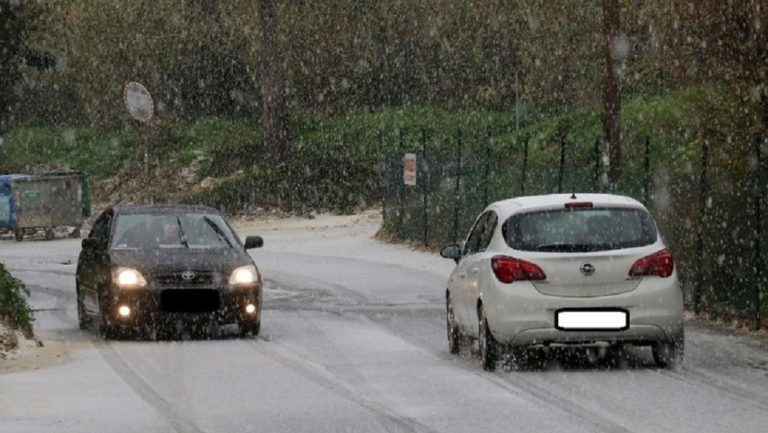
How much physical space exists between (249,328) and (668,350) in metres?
5.48

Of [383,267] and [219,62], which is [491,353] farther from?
[219,62]

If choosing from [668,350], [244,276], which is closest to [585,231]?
[668,350]

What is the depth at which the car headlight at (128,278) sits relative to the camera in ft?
60.3

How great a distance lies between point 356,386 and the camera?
13852 millimetres

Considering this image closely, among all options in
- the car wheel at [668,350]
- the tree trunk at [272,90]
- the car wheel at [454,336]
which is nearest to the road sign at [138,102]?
the tree trunk at [272,90]

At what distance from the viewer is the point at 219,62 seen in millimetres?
62750

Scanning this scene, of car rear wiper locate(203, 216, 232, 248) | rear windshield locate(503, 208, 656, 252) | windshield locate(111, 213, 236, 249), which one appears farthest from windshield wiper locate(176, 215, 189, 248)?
rear windshield locate(503, 208, 656, 252)

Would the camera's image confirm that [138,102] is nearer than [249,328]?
No

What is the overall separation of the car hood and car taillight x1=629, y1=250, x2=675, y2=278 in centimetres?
544

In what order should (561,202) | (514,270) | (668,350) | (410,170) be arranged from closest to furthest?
(514,270)
(668,350)
(561,202)
(410,170)

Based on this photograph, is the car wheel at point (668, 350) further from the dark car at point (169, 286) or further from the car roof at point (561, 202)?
the dark car at point (169, 286)

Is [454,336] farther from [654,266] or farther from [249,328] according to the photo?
[249,328]

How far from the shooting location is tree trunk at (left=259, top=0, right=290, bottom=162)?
53406mm

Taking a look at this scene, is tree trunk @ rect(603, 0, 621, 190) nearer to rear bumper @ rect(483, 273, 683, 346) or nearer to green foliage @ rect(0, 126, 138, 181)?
rear bumper @ rect(483, 273, 683, 346)
